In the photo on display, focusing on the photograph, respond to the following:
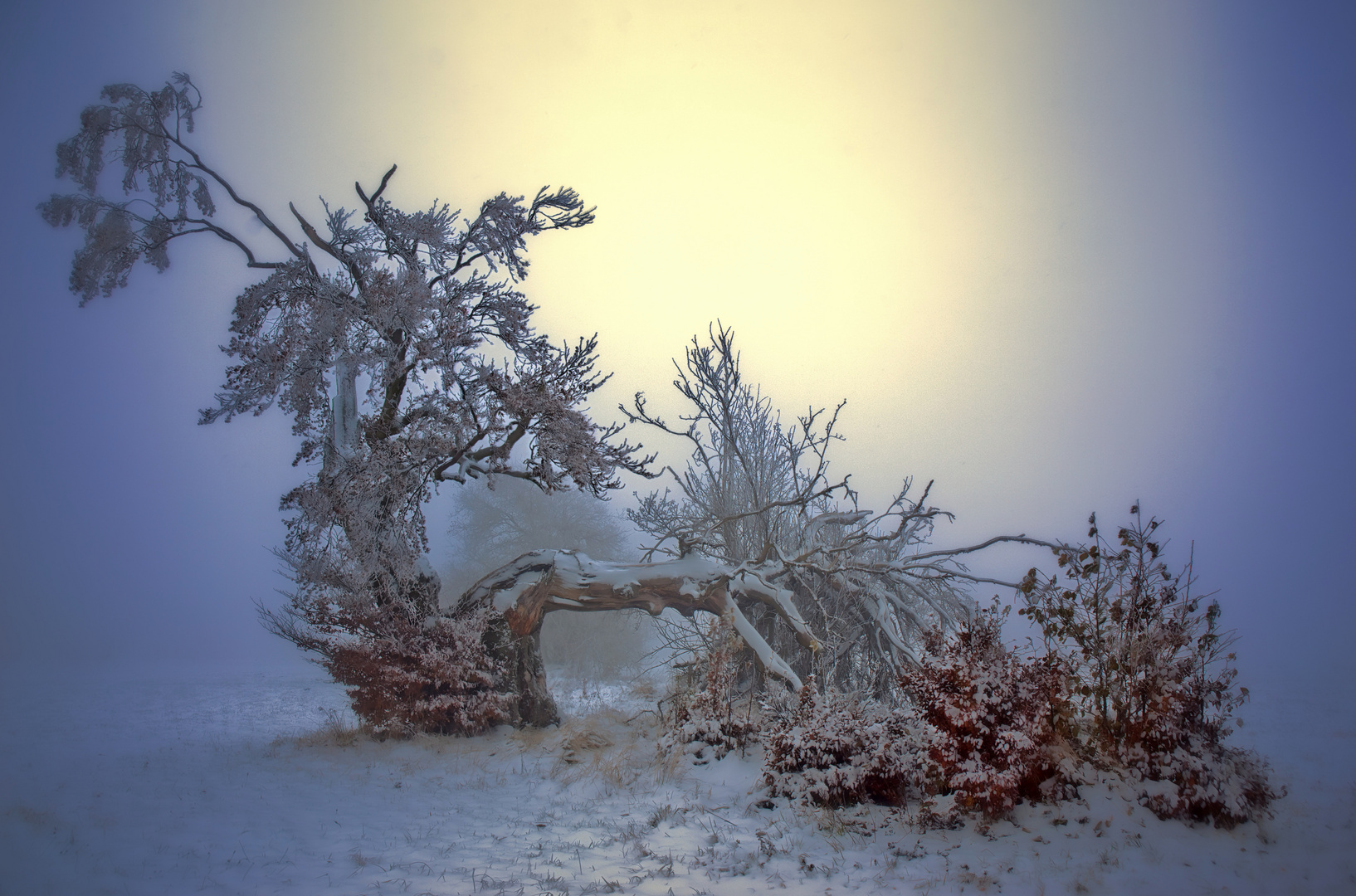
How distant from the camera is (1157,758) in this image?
478cm

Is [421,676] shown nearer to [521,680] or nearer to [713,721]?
[521,680]

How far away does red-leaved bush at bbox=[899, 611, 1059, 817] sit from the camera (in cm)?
487

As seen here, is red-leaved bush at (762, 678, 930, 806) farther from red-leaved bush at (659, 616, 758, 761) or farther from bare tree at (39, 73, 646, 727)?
bare tree at (39, 73, 646, 727)

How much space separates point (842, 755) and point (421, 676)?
5784 mm

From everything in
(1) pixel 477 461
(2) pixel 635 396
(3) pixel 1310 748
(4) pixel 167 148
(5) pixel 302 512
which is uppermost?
(4) pixel 167 148

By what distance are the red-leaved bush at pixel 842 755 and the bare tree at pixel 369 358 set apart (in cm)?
450

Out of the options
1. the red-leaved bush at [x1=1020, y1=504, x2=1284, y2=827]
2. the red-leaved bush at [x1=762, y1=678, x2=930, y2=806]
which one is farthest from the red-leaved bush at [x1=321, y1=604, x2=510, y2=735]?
the red-leaved bush at [x1=1020, y1=504, x2=1284, y2=827]

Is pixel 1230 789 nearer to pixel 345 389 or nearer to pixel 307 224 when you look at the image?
pixel 345 389

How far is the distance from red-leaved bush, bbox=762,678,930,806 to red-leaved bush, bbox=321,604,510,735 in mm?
4488

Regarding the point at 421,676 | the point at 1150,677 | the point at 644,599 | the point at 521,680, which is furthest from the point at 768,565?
the point at 1150,677

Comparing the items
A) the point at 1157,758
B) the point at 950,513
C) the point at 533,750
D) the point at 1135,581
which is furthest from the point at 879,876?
the point at 950,513

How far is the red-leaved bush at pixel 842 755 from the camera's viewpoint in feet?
18.8

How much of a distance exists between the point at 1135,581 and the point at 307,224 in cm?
1085

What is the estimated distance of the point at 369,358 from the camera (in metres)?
8.92
